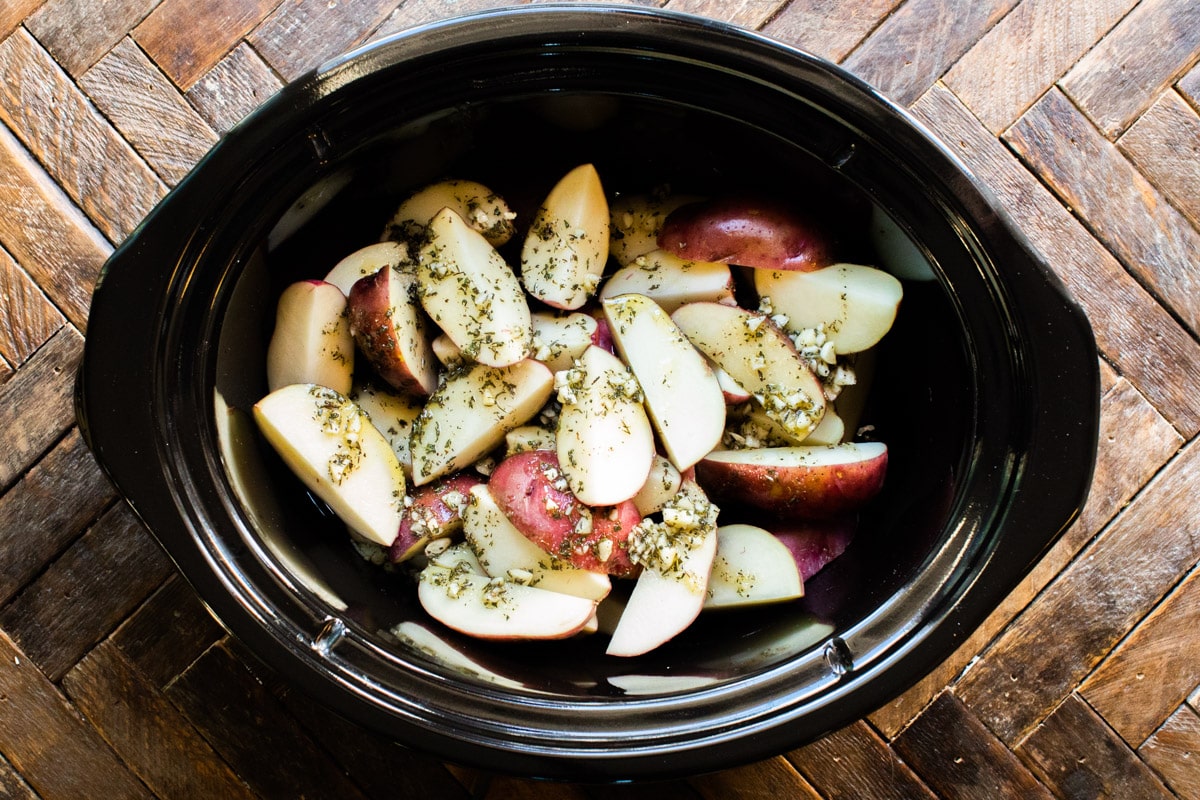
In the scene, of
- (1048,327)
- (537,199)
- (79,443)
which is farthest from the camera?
(79,443)

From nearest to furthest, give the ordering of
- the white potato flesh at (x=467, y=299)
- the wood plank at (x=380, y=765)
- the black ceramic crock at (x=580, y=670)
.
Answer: the black ceramic crock at (x=580, y=670)
the white potato flesh at (x=467, y=299)
the wood plank at (x=380, y=765)

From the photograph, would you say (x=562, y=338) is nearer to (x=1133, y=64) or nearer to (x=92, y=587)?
(x=92, y=587)

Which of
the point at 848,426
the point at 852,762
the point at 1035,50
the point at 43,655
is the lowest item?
the point at 852,762

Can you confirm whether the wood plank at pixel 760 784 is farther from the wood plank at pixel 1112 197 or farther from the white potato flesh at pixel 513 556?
the wood plank at pixel 1112 197

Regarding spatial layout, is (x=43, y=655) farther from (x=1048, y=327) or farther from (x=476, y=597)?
(x=1048, y=327)

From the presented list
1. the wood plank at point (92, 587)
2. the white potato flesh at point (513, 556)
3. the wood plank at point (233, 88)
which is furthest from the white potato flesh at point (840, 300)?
the wood plank at point (92, 587)

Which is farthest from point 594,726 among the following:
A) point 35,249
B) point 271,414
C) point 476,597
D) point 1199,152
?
point 1199,152

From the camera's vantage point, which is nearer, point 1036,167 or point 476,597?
point 476,597

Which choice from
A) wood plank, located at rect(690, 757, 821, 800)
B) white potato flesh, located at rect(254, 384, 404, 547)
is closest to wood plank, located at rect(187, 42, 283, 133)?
white potato flesh, located at rect(254, 384, 404, 547)

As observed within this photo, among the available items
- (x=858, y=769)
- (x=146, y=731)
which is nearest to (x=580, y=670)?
(x=858, y=769)
